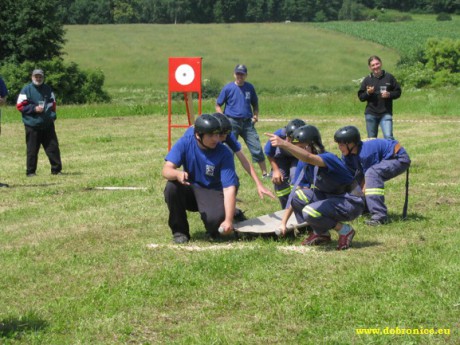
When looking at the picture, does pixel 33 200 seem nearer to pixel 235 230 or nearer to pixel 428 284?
pixel 235 230

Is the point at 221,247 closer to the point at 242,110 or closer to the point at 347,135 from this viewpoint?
the point at 347,135

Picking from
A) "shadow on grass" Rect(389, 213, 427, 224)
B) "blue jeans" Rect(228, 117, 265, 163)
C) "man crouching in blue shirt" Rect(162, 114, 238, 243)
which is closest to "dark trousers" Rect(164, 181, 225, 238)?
"man crouching in blue shirt" Rect(162, 114, 238, 243)

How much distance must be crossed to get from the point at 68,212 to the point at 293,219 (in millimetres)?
3362

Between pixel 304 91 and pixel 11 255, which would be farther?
pixel 304 91

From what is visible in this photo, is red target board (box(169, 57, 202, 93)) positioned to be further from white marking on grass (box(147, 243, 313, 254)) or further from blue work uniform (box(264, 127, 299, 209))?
white marking on grass (box(147, 243, 313, 254))

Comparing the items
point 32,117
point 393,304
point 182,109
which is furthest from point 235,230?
point 182,109

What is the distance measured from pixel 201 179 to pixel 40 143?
23.9ft

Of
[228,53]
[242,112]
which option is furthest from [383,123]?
[228,53]

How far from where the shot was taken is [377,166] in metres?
9.67

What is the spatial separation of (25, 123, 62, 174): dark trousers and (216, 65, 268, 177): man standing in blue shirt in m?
3.24

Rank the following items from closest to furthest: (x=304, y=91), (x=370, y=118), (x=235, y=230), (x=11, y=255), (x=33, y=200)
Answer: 1. (x=11, y=255)
2. (x=235, y=230)
3. (x=33, y=200)
4. (x=370, y=118)
5. (x=304, y=91)

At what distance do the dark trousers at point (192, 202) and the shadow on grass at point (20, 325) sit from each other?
2797 mm

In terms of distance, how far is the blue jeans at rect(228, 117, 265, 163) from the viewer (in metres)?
14.2

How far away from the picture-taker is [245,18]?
117m
